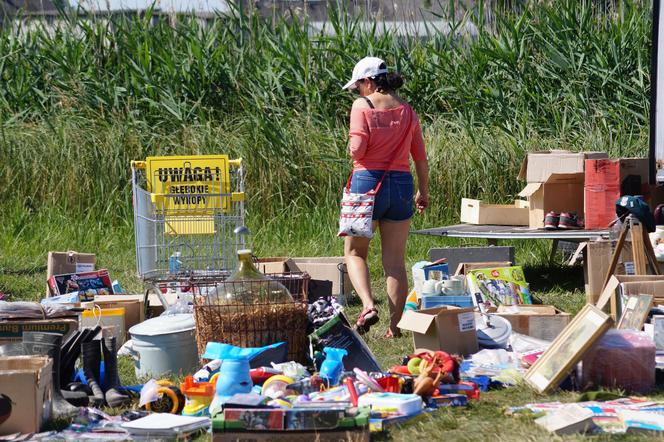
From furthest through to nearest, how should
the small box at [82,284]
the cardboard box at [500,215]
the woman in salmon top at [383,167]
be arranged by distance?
1. the cardboard box at [500,215]
2. the small box at [82,284]
3. the woman in salmon top at [383,167]

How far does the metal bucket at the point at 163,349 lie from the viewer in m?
5.80

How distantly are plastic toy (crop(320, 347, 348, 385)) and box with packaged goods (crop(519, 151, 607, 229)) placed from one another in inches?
162

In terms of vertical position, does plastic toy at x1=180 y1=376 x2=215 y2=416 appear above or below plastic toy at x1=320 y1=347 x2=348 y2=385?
below

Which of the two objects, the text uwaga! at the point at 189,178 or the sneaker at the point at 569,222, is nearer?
the text uwaga! at the point at 189,178

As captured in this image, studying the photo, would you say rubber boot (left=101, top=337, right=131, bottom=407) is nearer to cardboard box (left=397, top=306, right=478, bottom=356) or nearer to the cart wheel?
the cart wheel

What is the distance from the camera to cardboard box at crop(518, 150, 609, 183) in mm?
8969

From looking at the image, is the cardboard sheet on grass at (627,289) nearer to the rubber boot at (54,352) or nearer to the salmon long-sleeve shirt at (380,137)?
the salmon long-sleeve shirt at (380,137)

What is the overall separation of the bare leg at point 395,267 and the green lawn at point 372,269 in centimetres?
19

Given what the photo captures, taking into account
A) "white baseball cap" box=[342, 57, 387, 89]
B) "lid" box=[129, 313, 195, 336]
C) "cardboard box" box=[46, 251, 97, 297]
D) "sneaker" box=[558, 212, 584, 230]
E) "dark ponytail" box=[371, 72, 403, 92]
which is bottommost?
"lid" box=[129, 313, 195, 336]

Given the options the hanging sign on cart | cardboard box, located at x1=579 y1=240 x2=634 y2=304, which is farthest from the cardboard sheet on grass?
the hanging sign on cart

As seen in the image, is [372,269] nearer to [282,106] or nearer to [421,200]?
[421,200]

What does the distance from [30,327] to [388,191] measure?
8.01 feet

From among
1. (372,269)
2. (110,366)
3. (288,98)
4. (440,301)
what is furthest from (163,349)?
(288,98)

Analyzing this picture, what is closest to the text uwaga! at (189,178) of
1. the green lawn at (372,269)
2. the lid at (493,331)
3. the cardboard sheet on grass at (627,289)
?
the green lawn at (372,269)
